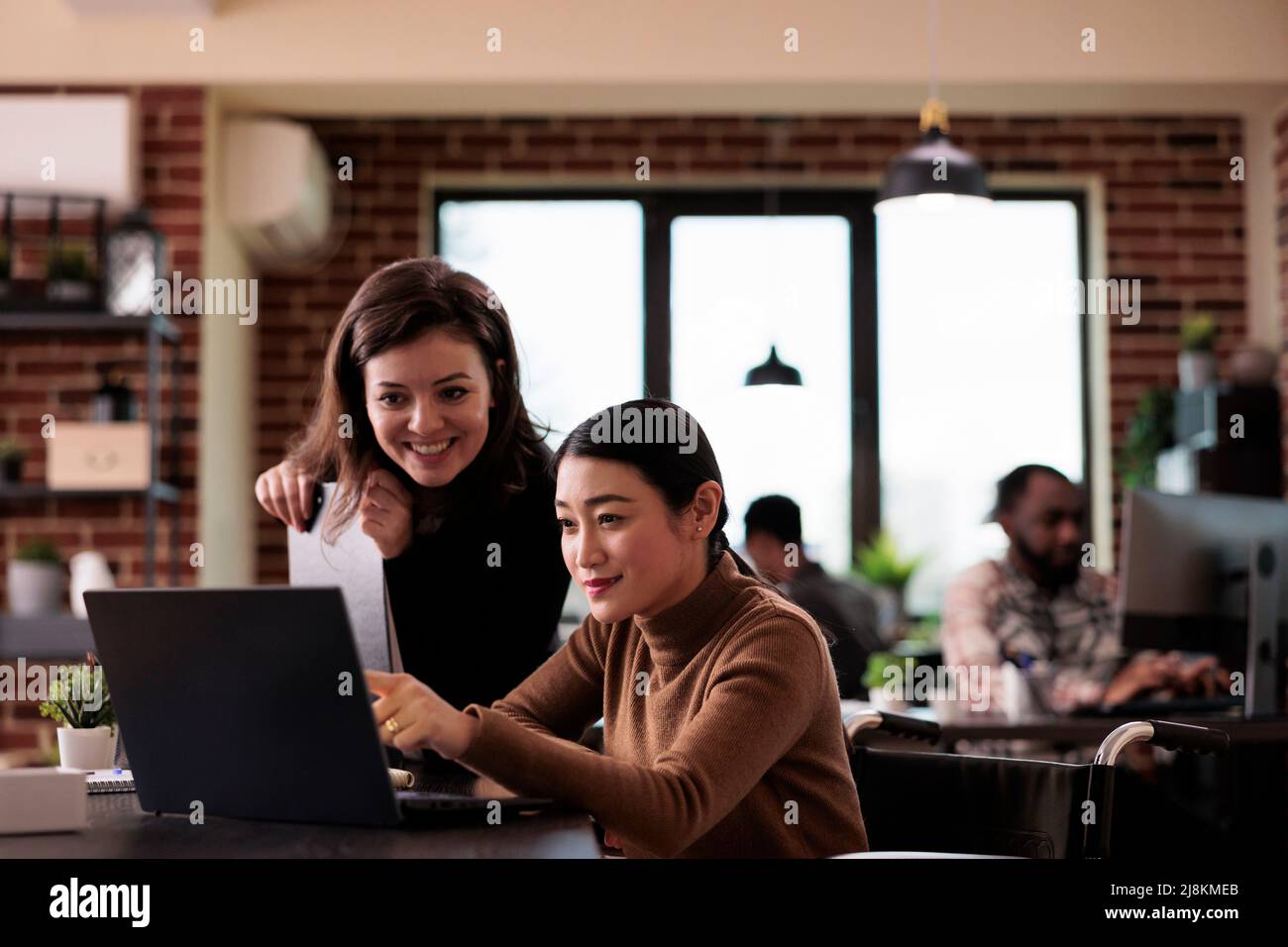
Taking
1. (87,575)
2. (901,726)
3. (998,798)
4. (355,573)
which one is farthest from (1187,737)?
(87,575)

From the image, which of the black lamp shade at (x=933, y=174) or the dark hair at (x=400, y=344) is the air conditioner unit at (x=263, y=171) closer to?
the black lamp shade at (x=933, y=174)

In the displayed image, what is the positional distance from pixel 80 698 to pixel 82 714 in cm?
2

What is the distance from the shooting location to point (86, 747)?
158 cm

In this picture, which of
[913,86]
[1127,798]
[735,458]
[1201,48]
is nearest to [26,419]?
[735,458]

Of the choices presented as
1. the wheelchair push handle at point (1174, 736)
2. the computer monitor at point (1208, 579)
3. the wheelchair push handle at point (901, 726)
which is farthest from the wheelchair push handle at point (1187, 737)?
the computer monitor at point (1208, 579)

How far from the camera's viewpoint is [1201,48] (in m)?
4.61

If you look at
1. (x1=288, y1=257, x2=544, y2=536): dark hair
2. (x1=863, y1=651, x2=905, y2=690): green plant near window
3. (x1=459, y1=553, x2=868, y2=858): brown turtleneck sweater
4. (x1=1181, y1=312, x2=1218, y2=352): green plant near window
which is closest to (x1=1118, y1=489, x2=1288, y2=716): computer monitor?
(x1=863, y1=651, x2=905, y2=690): green plant near window

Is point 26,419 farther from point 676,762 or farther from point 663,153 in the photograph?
point 676,762

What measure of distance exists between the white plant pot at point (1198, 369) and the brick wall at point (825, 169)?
0.39m

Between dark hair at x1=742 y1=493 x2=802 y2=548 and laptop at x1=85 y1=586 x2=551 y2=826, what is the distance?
2425 mm

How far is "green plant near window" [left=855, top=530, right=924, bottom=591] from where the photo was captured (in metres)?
5.50

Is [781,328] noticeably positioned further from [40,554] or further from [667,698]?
[667,698]

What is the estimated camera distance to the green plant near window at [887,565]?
5.50 metres

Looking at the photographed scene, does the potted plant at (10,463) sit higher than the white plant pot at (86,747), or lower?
higher
